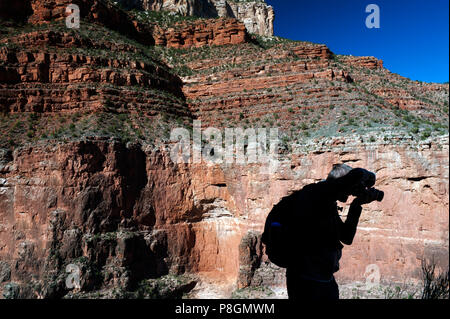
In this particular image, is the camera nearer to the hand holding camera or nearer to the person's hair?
the hand holding camera

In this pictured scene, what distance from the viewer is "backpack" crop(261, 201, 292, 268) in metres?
2.12

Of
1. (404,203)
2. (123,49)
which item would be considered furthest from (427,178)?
(123,49)

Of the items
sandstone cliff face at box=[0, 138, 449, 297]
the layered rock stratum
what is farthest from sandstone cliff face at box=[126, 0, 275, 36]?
sandstone cliff face at box=[0, 138, 449, 297]

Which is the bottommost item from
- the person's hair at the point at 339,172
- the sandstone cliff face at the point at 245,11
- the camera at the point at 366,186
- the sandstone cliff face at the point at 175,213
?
the sandstone cliff face at the point at 175,213

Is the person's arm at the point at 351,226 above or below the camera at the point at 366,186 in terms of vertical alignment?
below

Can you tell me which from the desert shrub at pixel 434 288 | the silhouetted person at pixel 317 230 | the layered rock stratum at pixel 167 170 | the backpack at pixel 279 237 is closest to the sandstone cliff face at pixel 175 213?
the layered rock stratum at pixel 167 170

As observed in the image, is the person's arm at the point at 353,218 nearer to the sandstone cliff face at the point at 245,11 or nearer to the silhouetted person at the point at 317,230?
the silhouetted person at the point at 317,230

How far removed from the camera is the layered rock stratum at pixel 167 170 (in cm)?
1318

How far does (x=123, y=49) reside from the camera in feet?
78.2

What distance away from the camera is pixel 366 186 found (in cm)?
222

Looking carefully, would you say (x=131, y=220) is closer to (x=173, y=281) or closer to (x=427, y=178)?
(x=173, y=281)

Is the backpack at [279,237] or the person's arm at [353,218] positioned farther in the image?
the person's arm at [353,218]

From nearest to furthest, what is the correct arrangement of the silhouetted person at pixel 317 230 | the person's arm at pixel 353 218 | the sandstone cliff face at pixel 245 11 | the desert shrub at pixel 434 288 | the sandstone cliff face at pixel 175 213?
the silhouetted person at pixel 317 230 < the person's arm at pixel 353 218 < the desert shrub at pixel 434 288 < the sandstone cliff face at pixel 175 213 < the sandstone cliff face at pixel 245 11
